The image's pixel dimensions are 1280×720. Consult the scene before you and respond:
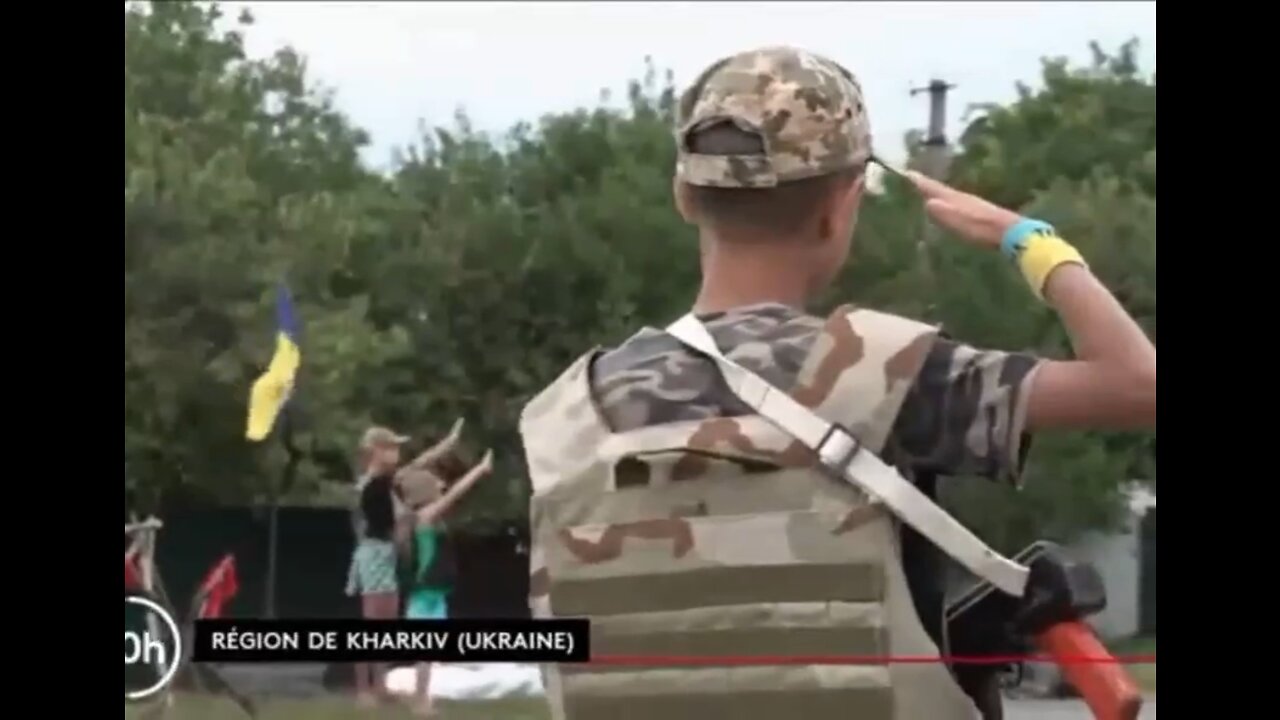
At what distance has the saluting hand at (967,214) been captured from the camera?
1854 millimetres

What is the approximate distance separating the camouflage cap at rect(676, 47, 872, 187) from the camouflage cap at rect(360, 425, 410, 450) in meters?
1.04

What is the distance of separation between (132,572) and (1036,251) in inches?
56.7

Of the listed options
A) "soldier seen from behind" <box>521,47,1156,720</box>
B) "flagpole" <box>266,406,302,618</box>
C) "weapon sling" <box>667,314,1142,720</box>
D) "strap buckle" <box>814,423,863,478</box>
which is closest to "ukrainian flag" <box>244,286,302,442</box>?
"flagpole" <box>266,406,302,618</box>

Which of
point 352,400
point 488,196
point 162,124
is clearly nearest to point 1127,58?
point 488,196

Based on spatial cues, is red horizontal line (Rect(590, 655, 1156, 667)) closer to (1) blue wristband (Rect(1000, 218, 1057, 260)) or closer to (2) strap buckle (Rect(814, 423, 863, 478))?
(2) strap buckle (Rect(814, 423, 863, 478))

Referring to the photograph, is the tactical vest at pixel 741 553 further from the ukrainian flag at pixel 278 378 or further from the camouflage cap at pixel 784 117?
the ukrainian flag at pixel 278 378

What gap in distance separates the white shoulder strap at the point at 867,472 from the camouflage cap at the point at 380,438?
3.47 ft

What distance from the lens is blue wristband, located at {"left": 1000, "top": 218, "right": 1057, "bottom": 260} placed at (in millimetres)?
1817
